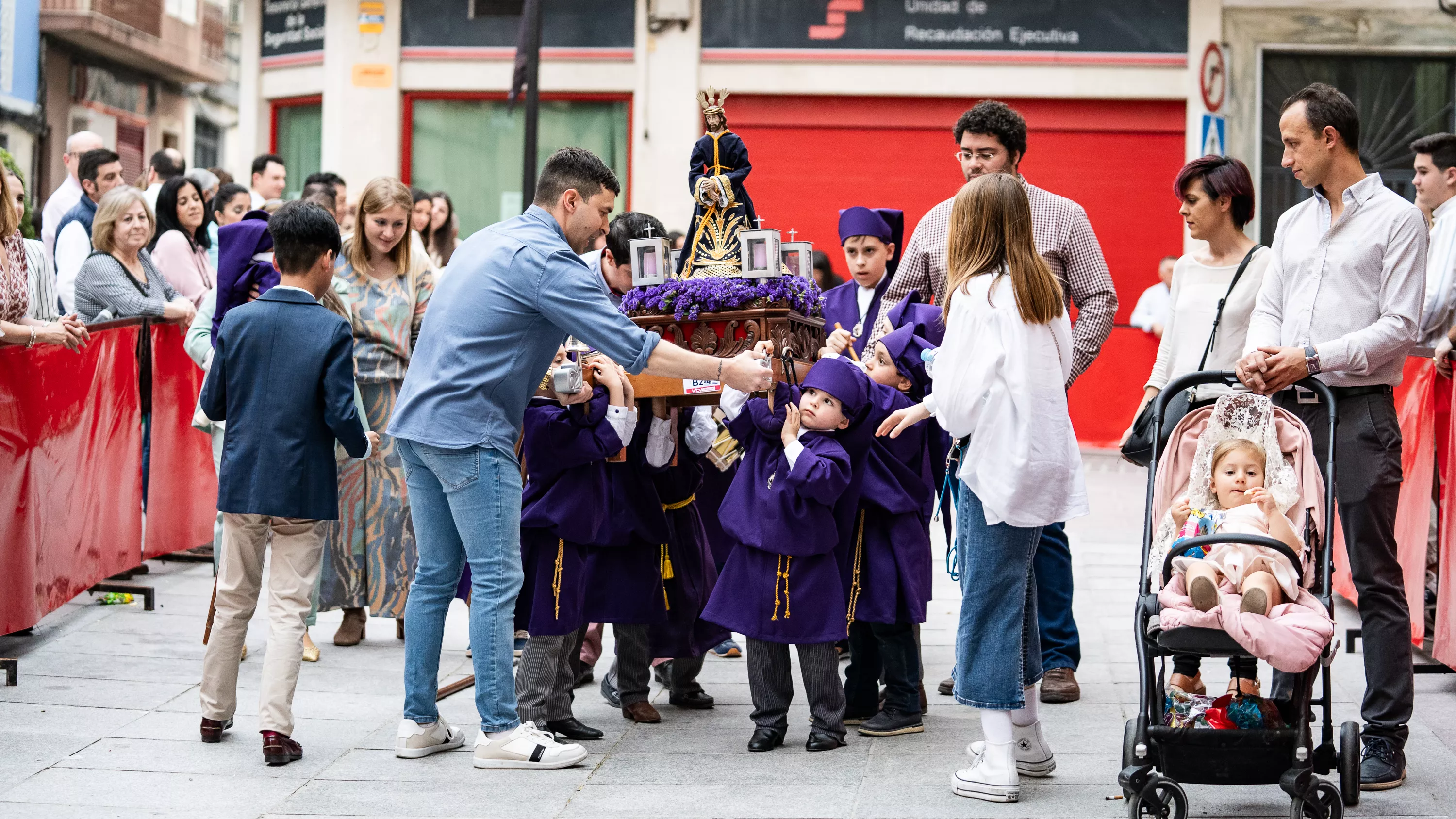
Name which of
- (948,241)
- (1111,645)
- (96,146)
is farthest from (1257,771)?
(96,146)

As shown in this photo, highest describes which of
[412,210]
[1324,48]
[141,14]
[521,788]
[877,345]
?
[141,14]

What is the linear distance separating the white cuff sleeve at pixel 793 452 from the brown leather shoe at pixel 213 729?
233 cm

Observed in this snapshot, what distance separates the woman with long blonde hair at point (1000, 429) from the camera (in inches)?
205

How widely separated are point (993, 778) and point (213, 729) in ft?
9.52

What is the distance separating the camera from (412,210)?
7695 millimetres

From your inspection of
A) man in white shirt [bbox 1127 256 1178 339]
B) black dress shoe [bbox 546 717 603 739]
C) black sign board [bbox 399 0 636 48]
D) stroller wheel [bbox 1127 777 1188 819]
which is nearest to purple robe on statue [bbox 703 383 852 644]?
black dress shoe [bbox 546 717 603 739]

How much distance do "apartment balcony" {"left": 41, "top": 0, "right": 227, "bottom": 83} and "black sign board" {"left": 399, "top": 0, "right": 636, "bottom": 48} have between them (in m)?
10.6

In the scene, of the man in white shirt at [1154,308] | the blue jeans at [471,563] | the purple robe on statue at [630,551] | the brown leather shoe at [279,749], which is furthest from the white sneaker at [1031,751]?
the man in white shirt at [1154,308]

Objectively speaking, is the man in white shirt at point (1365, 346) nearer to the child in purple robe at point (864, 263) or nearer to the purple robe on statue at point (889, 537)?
the purple robe on statue at point (889, 537)

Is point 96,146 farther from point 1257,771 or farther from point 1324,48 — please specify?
point 1324,48

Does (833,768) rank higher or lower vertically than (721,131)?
lower

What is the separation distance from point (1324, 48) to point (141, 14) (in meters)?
20.3

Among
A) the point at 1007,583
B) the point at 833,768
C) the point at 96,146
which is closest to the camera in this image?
the point at 1007,583

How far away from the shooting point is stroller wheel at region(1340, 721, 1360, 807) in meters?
4.97
